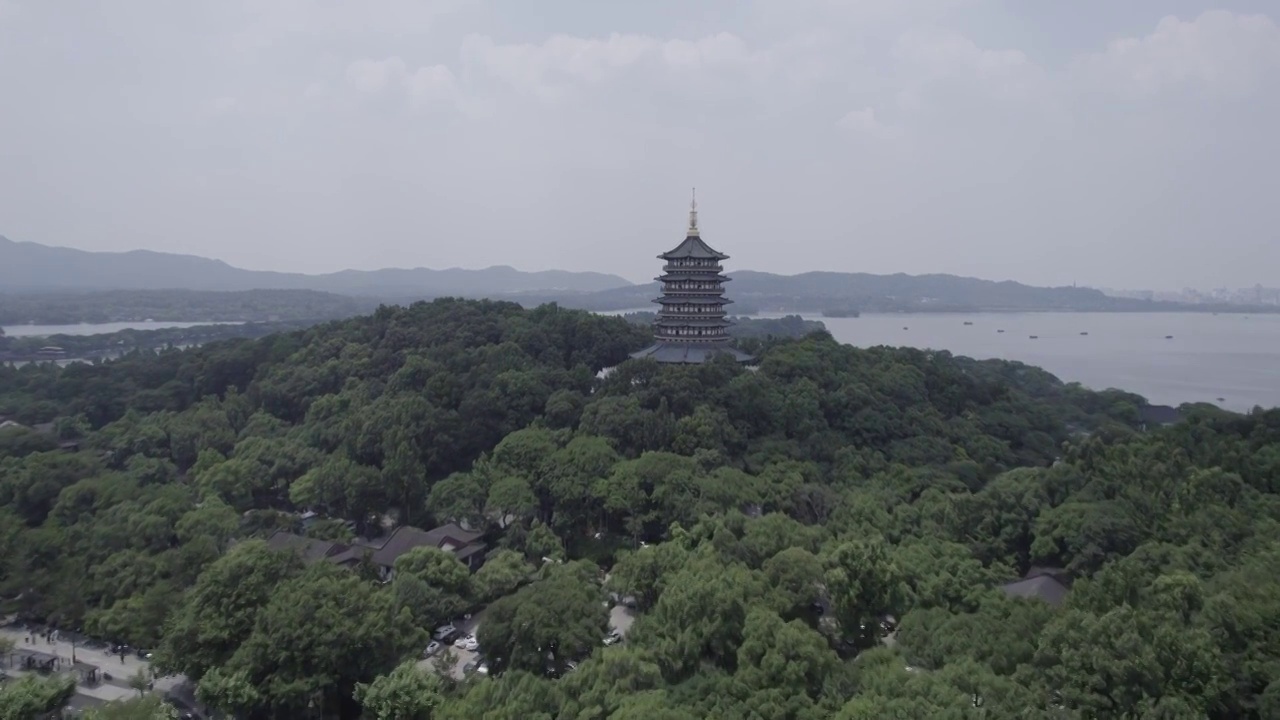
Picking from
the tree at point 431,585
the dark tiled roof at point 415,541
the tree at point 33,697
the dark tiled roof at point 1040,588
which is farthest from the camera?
the dark tiled roof at point 415,541

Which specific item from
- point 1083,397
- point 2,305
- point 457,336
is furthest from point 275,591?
point 2,305

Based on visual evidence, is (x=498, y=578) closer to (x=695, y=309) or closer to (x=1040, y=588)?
(x=1040, y=588)

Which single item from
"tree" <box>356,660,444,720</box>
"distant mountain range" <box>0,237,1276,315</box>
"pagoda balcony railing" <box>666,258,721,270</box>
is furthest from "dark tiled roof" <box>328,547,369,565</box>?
"distant mountain range" <box>0,237,1276,315</box>

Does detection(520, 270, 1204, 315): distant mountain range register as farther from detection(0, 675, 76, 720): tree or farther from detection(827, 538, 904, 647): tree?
detection(0, 675, 76, 720): tree

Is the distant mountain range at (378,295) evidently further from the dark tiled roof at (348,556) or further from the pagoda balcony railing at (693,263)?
the dark tiled roof at (348,556)

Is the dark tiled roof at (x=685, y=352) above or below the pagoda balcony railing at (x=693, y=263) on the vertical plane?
below

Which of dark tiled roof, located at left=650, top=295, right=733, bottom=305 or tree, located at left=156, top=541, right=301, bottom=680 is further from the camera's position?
dark tiled roof, located at left=650, top=295, right=733, bottom=305

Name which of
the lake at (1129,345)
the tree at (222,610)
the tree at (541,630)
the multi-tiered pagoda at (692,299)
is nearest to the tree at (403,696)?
the tree at (541,630)
